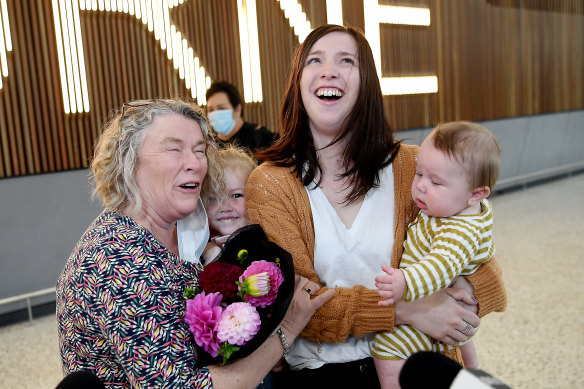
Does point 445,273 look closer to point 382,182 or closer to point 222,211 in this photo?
point 382,182

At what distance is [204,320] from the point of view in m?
1.25

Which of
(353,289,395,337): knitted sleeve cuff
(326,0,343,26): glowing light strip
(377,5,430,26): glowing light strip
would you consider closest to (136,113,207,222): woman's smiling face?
(353,289,395,337): knitted sleeve cuff

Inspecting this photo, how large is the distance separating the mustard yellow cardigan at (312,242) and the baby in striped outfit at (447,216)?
5 cm

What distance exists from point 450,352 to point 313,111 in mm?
859

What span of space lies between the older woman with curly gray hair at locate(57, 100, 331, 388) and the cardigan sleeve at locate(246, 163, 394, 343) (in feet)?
0.19

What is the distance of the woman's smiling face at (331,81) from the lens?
5.61ft

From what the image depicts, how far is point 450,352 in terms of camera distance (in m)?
1.66

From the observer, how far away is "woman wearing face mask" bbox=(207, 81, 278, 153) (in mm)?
4250

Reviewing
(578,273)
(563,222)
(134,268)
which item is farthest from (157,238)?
(563,222)

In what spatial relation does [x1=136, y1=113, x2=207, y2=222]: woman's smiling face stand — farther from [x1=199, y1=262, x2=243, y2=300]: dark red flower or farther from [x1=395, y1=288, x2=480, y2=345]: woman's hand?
[x1=395, y1=288, x2=480, y2=345]: woman's hand

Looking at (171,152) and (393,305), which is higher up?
(171,152)

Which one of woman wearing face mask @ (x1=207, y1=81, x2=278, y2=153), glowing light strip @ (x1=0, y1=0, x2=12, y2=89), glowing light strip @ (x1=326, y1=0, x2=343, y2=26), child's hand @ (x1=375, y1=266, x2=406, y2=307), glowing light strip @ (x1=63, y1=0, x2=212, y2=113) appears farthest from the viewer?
glowing light strip @ (x1=326, y1=0, x2=343, y2=26)

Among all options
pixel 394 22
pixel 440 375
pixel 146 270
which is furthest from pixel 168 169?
pixel 394 22

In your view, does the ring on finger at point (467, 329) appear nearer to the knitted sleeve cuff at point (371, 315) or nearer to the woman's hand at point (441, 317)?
the woman's hand at point (441, 317)
